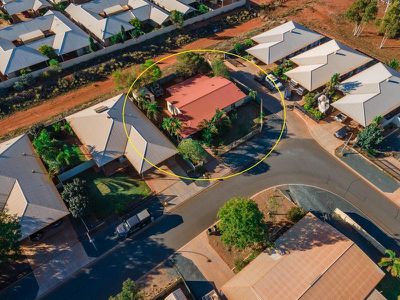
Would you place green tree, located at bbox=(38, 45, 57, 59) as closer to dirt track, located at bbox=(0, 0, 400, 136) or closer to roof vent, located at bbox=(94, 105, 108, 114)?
dirt track, located at bbox=(0, 0, 400, 136)

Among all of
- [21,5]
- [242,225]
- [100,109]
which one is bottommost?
[242,225]

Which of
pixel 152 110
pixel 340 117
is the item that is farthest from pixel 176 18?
pixel 340 117

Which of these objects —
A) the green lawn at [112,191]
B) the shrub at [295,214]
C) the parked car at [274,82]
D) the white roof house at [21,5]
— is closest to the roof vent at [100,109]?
the green lawn at [112,191]

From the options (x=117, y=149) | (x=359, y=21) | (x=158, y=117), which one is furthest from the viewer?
(x=359, y=21)

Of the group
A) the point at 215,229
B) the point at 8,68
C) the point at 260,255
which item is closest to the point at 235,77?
the point at 215,229

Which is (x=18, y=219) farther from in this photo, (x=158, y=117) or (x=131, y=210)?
(x=158, y=117)

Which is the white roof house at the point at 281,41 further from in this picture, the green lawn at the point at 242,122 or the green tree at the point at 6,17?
the green tree at the point at 6,17

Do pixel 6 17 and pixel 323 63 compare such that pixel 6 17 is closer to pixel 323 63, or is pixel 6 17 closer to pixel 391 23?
pixel 323 63
